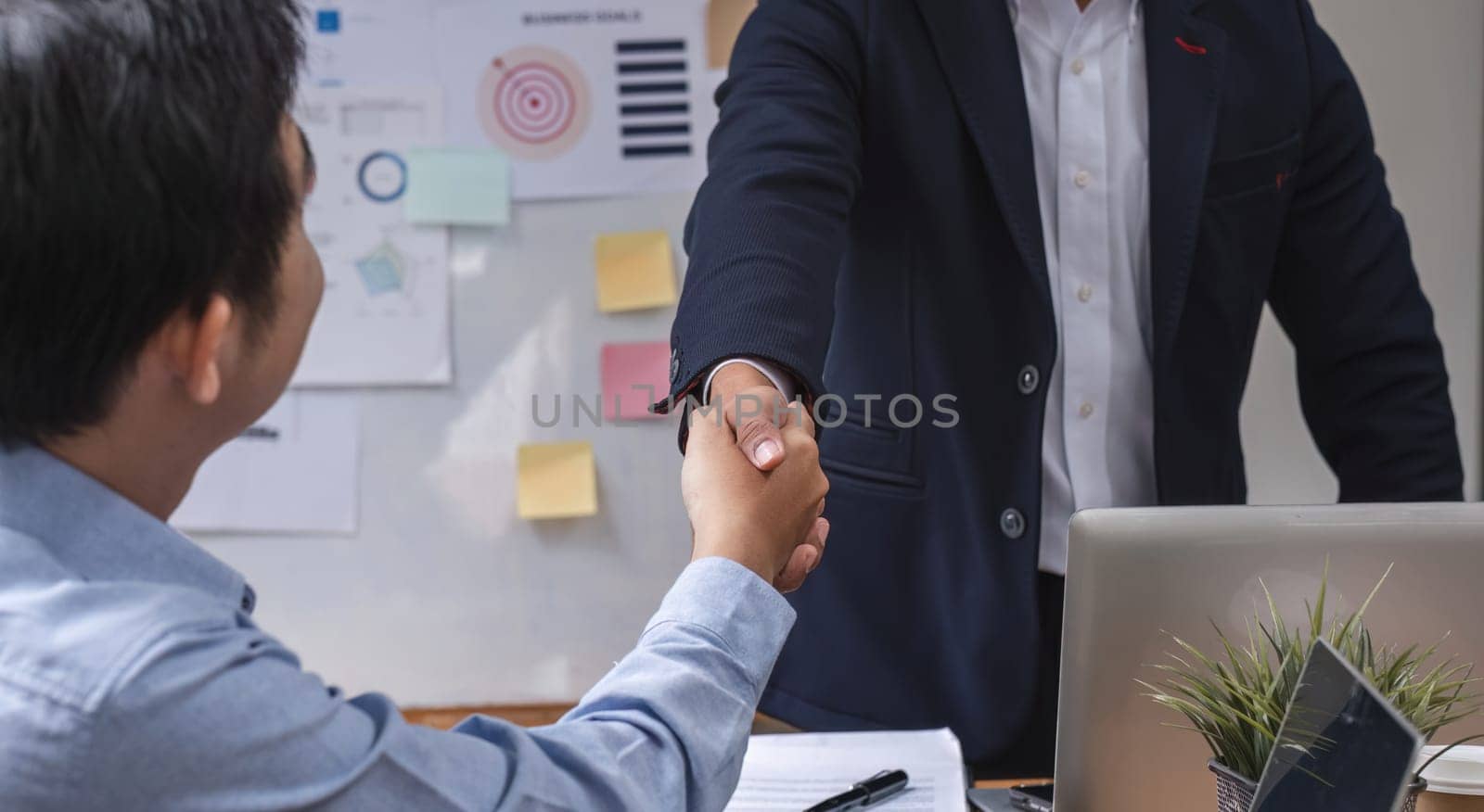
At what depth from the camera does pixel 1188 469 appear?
1.29 m

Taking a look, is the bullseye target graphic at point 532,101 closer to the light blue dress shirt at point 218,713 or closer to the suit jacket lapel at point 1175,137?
the suit jacket lapel at point 1175,137

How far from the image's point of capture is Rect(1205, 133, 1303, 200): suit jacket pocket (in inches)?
50.5

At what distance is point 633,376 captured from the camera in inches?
→ 91.9

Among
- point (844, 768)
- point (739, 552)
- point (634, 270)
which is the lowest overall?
point (844, 768)

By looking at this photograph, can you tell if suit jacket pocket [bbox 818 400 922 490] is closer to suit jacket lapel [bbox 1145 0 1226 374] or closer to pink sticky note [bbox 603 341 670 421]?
suit jacket lapel [bbox 1145 0 1226 374]

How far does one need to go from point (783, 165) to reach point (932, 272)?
237 mm

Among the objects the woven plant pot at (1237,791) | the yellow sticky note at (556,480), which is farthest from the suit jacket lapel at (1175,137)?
the yellow sticky note at (556,480)

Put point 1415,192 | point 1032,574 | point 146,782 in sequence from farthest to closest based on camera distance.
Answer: point 1415,192
point 1032,574
point 146,782

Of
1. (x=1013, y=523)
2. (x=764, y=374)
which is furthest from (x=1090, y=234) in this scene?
(x=764, y=374)

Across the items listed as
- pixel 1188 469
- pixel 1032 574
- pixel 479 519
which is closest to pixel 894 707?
pixel 1032 574

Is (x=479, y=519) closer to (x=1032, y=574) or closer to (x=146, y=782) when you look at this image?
Result: (x=1032, y=574)

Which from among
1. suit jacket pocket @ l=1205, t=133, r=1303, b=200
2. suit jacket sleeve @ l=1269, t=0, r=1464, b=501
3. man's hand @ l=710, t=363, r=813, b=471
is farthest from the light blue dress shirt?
suit jacket sleeve @ l=1269, t=0, r=1464, b=501

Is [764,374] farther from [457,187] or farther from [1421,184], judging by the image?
[1421,184]

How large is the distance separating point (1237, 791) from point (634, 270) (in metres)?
1.76
